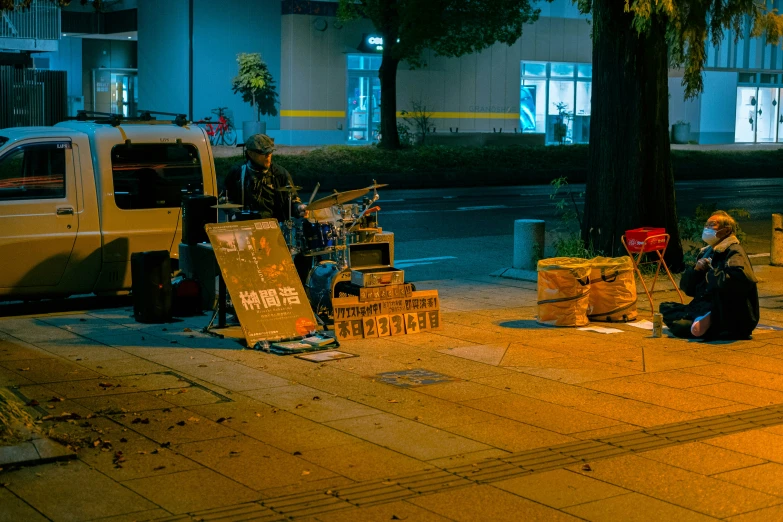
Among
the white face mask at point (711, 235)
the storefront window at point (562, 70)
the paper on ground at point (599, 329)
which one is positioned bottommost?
the paper on ground at point (599, 329)

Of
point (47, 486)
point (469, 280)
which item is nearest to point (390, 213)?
point (469, 280)

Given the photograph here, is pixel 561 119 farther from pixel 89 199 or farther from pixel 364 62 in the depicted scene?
pixel 89 199

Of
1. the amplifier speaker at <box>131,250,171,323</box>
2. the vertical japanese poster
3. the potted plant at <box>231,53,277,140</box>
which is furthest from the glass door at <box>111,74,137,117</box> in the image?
the vertical japanese poster

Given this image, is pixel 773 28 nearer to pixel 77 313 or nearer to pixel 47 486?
pixel 77 313

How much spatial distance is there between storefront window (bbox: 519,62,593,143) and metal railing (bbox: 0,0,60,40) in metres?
24.8

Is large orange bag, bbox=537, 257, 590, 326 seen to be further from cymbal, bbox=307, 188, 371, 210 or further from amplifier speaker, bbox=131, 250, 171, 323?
amplifier speaker, bbox=131, 250, 171, 323

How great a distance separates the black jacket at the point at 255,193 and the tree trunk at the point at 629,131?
486 centimetres

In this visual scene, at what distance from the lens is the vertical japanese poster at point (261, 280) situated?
9.80 m

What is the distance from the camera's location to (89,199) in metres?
11.4

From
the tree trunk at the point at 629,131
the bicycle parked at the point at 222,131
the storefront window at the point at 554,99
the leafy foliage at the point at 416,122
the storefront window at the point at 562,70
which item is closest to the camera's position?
the tree trunk at the point at 629,131

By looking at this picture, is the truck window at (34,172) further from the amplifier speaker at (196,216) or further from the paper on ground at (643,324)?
the paper on ground at (643,324)

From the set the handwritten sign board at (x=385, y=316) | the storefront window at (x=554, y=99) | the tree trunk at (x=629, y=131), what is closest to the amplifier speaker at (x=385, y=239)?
the handwritten sign board at (x=385, y=316)

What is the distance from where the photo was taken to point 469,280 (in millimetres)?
13984

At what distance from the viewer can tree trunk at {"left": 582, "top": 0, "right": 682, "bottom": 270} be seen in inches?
547
